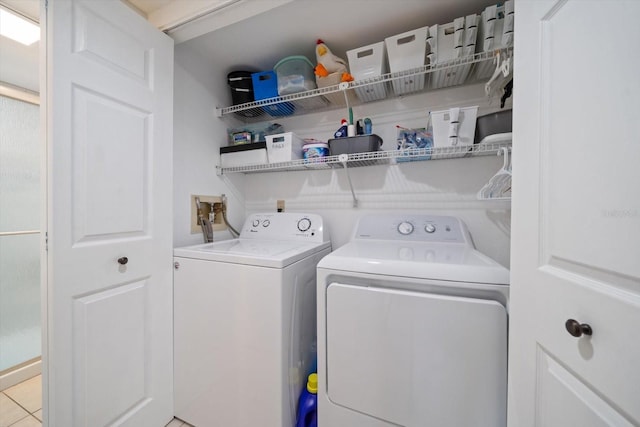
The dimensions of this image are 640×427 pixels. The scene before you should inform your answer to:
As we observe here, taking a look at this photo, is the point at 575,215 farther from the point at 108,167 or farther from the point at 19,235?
the point at 19,235

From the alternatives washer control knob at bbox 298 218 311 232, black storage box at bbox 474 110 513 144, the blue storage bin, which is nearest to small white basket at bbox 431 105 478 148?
Answer: black storage box at bbox 474 110 513 144

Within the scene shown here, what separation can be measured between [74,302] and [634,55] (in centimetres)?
181

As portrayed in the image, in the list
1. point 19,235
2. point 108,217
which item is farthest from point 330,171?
point 19,235

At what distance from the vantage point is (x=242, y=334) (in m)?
1.16

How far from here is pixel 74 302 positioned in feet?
3.25

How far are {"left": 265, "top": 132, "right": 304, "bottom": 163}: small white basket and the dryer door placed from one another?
98 centimetres

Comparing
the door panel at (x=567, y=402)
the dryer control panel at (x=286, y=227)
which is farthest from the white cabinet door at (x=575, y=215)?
the dryer control panel at (x=286, y=227)

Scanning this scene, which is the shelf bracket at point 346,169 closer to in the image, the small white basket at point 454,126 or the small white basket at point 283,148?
the small white basket at point 283,148

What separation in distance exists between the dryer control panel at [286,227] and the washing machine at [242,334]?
243 mm

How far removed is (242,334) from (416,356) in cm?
80

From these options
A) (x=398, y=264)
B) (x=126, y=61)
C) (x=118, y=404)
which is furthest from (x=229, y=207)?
(x=398, y=264)

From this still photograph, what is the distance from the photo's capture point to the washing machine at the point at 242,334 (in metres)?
1.10

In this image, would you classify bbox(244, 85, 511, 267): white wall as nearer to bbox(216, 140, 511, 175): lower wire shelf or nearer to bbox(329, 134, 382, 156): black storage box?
bbox(216, 140, 511, 175): lower wire shelf

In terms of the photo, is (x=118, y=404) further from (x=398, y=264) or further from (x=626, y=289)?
(x=626, y=289)
